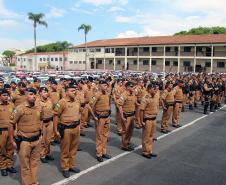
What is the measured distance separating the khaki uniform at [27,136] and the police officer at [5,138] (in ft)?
3.19

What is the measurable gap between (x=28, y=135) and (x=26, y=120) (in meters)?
0.27

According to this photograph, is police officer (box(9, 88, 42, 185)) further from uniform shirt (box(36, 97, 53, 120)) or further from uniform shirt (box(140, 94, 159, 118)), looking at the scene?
uniform shirt (box(140, 94, 159, 118))

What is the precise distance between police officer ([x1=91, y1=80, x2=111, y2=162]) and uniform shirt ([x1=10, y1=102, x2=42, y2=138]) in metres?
2.17

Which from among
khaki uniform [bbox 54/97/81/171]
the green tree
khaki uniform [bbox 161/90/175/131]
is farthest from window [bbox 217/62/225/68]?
the green tree

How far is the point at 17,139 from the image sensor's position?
18.5 feet

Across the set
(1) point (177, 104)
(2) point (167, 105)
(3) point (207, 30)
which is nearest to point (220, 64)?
(3) point (207, 30)

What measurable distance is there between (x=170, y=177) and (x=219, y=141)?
13.2 ft

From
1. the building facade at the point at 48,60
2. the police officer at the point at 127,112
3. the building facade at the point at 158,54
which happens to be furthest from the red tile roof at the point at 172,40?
the police officer at the point at 127,112

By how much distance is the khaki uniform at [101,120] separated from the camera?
7.52 m

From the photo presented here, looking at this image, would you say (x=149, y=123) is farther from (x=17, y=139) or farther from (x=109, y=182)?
(x=17, y=139)

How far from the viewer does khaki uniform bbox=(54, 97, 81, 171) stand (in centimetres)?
643

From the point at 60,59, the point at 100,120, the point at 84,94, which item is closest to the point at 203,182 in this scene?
the point at 100,120

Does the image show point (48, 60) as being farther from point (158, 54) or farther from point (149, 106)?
point (149, 106)

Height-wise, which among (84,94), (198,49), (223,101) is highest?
(198,49)
